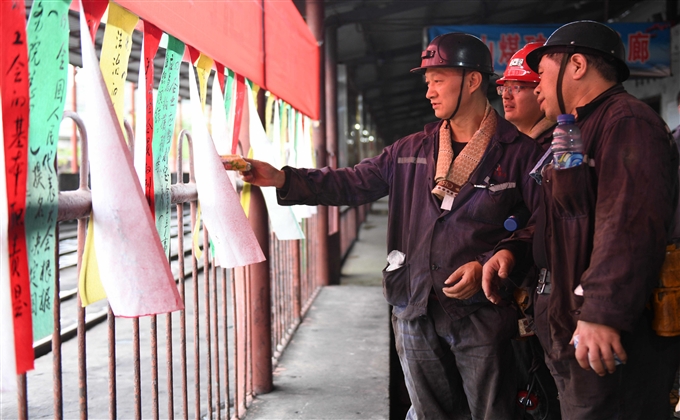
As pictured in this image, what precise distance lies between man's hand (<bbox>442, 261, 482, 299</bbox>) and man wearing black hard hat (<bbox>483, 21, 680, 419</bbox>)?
29 cm

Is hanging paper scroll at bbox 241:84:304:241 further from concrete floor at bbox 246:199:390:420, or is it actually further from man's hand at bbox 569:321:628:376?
man's hand at bbox 569:321:628:376

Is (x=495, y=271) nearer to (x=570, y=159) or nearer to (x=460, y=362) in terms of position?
(x=460, y=362)

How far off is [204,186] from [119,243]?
79 cm

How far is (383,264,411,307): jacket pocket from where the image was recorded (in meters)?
2.78

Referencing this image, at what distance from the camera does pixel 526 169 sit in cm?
270

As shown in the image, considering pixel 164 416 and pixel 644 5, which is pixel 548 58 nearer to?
pixel 164 416

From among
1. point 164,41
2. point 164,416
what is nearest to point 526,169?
point 164,41

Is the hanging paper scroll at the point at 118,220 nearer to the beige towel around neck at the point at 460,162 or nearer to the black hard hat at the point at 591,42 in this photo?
the beige towel around neck at the point at 460,162

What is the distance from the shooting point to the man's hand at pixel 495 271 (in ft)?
8.00

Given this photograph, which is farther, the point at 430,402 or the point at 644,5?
the point at 644,5

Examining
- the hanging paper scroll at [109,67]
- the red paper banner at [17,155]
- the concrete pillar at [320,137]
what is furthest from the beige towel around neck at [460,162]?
the concrete pillar at [320,137]

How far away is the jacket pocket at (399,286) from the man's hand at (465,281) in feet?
0.81

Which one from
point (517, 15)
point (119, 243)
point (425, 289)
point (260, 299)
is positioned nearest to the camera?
point (119, 243)

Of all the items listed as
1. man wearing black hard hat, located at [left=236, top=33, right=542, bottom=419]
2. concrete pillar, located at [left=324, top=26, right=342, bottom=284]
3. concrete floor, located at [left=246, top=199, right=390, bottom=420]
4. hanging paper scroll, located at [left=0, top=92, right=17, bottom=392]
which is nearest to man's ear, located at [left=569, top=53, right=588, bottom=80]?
man wearing black hard hat, located at [left=236, top=33, right=542, bottom=419]
